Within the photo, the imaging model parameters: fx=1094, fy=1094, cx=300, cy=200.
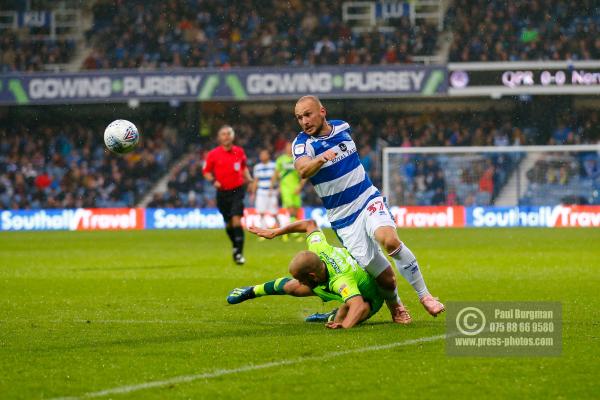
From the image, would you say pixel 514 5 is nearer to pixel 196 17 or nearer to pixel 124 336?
pixel 196 17

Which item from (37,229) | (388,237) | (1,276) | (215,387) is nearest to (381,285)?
(388,237)

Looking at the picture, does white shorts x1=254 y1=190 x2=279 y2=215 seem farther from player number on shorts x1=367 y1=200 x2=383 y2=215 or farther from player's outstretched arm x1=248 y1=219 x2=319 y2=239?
player number on shorts x1=367 y1=200 x2=383 y2=215

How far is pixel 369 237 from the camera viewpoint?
30.7ft

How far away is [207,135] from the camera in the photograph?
38500 mm

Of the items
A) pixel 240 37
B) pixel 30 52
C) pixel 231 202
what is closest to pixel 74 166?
pixel 30 52

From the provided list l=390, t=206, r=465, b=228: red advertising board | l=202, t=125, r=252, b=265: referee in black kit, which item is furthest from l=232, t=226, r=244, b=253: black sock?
l=390, t=206, r=465, b=228: red advertising board

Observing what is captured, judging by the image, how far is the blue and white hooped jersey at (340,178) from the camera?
370 inches

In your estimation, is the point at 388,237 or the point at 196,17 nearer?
the point at 388,237

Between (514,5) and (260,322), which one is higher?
(514,5)

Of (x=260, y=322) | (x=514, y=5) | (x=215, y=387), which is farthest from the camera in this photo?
(x=514, y=5)

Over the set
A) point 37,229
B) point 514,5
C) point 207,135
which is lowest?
point 37,229

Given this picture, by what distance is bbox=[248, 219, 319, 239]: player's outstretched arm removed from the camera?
961 cm

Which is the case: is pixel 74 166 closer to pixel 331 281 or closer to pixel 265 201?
pixel 265 201

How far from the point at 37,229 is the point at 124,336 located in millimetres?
26435
